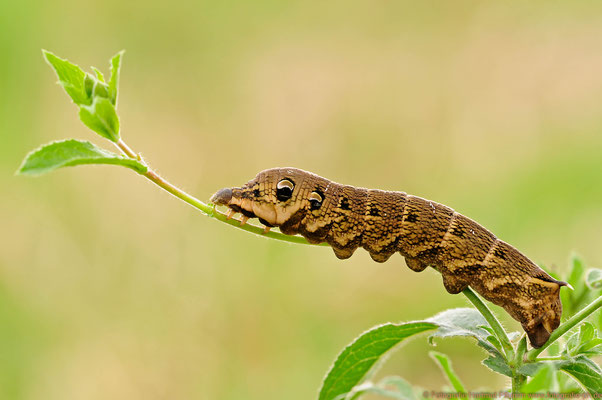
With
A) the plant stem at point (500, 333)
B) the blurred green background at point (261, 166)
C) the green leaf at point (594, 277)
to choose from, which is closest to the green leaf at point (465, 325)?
the plant stem at point (500, 333)

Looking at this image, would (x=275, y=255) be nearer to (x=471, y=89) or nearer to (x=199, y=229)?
(x=199, y=229)

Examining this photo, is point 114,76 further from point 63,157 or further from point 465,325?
point 465,325

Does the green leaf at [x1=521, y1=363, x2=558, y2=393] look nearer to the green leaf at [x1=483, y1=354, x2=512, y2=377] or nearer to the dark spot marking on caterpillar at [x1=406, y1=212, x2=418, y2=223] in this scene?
the green leaf at [x1=483, y1=354, x2=512, y2=377]

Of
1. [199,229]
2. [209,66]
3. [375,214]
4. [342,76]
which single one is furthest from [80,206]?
[375,214]

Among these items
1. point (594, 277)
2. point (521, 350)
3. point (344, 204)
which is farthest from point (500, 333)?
point (344, 204)

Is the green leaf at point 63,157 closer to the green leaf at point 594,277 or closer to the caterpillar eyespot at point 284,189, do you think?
the caterpillar eyespot at point 284,189

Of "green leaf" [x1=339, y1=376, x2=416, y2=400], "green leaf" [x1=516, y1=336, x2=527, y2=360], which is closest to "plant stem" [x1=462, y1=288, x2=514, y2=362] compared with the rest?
"green leaf" [x1=516, y1=336, x2=527, y2=360]
